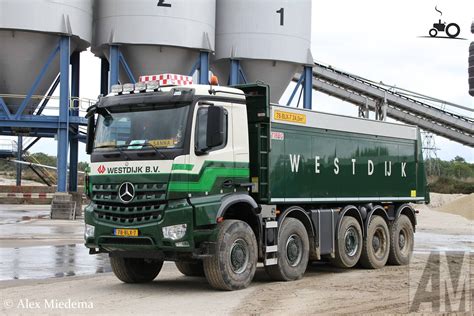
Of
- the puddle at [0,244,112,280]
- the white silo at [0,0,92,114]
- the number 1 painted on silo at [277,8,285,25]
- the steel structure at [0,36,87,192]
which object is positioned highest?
the number 1 painted on silo at [277,8,285,25]

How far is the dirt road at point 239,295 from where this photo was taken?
970 centimetres

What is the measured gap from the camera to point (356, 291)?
1141 centimetres

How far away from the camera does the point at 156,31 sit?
30312 millimetres

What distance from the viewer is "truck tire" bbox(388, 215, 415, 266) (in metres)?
15.8

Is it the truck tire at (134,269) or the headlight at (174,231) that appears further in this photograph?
the truck tire at (134,269)

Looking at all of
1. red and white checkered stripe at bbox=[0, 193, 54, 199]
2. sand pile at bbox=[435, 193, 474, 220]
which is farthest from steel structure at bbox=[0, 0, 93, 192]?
sand pile at bbox=[435, 193, 474, 220]

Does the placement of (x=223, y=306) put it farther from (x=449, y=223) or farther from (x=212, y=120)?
(x=449, y=223)

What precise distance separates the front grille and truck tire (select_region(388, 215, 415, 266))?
22.0 feet

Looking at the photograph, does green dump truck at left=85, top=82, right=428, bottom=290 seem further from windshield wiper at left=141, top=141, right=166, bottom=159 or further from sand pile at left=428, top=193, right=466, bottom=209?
sand pile at left=428, top=193, right=466, bottom=209

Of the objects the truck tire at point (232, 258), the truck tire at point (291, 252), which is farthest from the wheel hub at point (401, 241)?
the truck tire at point (232, 258)

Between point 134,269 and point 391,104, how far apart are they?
37.5m

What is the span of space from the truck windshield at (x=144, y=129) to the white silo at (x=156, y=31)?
19.2 meters

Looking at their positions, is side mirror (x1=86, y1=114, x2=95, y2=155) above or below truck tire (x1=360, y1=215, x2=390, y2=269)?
above

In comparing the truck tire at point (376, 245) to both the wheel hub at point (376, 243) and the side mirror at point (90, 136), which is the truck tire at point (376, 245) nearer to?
the wheel hub at point (376, 243)
